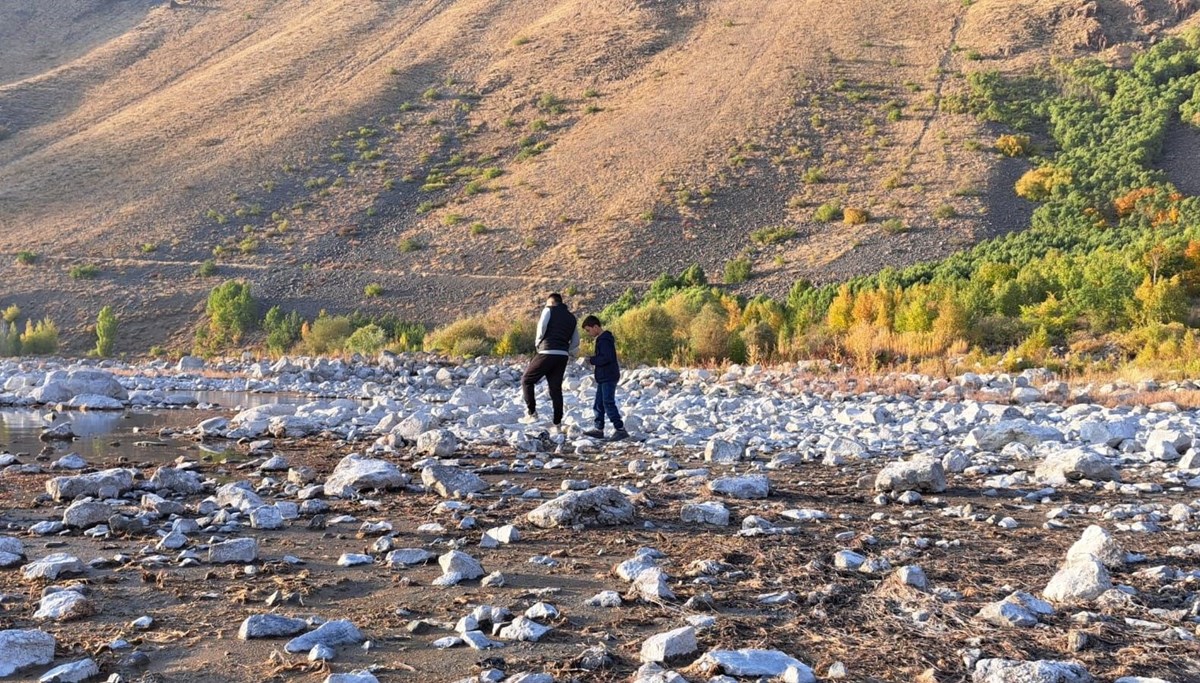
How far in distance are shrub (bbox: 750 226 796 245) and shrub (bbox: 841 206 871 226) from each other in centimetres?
206

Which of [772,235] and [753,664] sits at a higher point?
[753,664]

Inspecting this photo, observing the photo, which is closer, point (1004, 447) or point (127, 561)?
point (127, 561)

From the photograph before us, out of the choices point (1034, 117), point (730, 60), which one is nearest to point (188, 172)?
point (730, 60)

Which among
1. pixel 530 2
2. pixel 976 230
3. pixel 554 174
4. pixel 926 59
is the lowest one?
pixel 976 230

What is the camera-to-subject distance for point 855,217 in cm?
4228

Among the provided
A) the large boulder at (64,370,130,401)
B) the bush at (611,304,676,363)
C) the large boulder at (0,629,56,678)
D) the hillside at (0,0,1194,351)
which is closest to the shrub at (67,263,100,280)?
the hillside at (0,0,1194,351)

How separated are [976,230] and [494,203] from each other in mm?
20581

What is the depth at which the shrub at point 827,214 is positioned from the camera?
43.3 metres

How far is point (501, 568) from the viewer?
16.7 ft

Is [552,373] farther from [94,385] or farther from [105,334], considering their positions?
[105,334]

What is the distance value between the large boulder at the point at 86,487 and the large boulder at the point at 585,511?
2.90 meters

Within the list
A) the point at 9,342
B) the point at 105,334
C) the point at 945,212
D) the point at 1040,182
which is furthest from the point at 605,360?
the point at 1040,182

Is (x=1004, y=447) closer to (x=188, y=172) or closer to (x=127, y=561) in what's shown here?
(x=127, y=561)

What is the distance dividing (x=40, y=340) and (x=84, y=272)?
8376 millimetres
